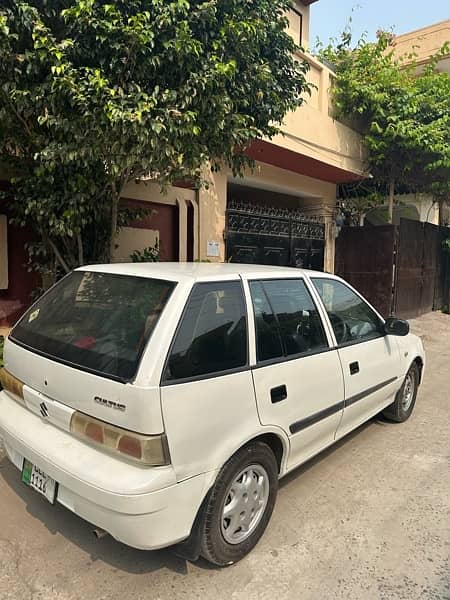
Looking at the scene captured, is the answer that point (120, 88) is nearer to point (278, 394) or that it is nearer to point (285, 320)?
point (285, 320)

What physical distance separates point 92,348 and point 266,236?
20.8 ft

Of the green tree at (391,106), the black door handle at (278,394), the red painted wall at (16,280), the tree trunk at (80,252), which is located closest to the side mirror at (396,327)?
the black door handle at (278,394)

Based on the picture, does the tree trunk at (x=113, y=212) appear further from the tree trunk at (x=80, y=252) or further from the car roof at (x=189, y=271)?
the car roof at (x=189, y=271)

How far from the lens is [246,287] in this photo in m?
2.58

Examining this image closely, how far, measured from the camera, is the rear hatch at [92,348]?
1.97 m

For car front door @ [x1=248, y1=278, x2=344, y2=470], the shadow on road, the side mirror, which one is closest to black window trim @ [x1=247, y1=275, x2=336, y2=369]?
car front door @ [x1=248, y1=278, x2=344, y2=470]

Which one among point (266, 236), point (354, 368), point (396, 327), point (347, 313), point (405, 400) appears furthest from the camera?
point (266, 236)

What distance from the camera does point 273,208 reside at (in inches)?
338

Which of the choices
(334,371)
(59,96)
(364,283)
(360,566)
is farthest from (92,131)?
(364,283)

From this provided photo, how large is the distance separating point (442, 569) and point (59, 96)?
4.36 meters

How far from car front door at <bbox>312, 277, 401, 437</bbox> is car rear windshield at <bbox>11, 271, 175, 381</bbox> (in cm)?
148

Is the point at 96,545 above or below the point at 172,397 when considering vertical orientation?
below

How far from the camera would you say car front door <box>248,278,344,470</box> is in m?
2.49

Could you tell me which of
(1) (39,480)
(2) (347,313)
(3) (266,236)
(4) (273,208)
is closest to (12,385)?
(1) (39,480)
